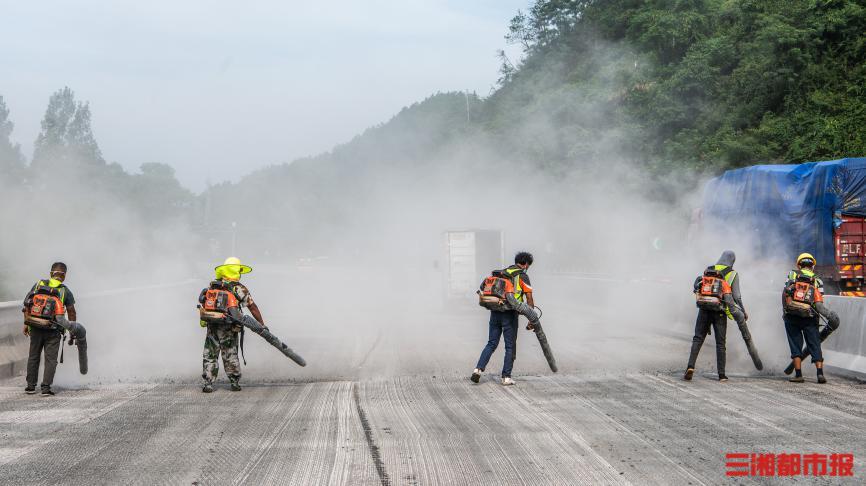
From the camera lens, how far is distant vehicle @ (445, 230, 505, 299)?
25.1 m

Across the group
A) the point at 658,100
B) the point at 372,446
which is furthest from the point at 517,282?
the point at 658,100

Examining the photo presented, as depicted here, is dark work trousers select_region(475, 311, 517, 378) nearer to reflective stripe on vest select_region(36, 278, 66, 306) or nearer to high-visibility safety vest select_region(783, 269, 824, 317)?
high-visibility safety vest select_region(783, 269, 824, 317)

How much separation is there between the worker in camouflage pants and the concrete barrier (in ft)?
26.7

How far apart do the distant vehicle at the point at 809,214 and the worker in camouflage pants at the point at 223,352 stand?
13165 millimetres

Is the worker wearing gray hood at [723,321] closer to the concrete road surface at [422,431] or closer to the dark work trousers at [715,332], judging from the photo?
the dark work trousers at [715,332]

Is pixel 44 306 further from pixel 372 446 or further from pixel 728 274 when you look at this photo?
pixel 728 274

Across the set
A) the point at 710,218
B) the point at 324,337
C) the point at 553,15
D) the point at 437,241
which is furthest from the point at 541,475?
the point at 553,15

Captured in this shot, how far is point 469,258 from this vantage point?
25188 mm

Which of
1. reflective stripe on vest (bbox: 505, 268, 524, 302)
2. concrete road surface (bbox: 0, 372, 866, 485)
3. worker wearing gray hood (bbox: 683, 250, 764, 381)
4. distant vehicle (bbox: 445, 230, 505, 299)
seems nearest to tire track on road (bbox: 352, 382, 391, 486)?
concrete road surface (bbox: 0, 372, 866, 485)

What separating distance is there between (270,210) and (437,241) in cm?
2165

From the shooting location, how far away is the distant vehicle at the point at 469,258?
25125 millimetres

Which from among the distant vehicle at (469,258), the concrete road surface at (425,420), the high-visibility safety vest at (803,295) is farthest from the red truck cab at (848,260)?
the distant vehicle at (469,258)

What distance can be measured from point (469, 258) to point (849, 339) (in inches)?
580

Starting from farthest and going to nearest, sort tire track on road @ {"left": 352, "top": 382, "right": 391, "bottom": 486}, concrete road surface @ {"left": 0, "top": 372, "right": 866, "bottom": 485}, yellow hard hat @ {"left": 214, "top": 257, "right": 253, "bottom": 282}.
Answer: yellow hard hat @ {"left": 214, "top": 257, "right": 253, "bottom": 282} → concrete road surface @ {"left": 0, "top": 372, "right": 866, "bottom": 485} → tire track on road @ {"left": 352, "top": 382, "right": 391, "bottom": 486}
